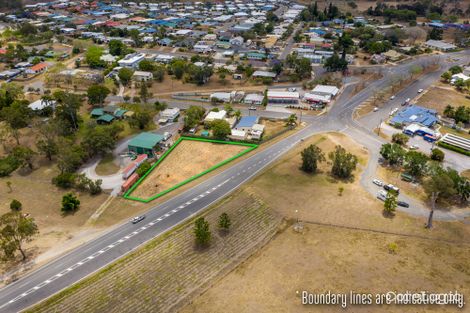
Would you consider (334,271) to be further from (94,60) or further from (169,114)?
(94,60)

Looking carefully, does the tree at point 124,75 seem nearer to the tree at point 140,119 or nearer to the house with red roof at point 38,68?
the tree at point 140,119

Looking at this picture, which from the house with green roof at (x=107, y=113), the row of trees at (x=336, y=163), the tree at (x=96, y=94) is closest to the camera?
the row of trees at (x=336, y=163)

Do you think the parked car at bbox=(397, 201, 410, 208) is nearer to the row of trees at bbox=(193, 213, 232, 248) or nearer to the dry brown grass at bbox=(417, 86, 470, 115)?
the row of trees at bbox=(193, 213, 232, 248)

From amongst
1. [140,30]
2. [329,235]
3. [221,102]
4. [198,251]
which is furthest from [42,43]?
[329,235]

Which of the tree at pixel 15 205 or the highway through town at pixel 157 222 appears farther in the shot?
the tree at pixel 15 205

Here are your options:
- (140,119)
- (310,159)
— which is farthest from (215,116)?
(310,159)

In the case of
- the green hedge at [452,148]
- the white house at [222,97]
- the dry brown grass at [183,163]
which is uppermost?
the white house at [222,97]

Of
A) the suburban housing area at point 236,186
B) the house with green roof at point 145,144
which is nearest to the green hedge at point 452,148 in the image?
the suburban housing area at point 236,186

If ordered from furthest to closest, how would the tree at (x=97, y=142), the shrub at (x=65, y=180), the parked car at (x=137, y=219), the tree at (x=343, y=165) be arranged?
the tree at (x=97, y=142) < the tree at (x=343, y=165) < the shrub at (x=65, y=180) < the parked car at (x=137, y=219)
